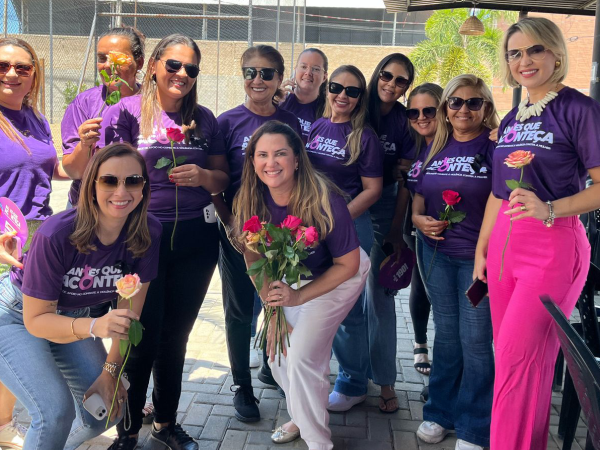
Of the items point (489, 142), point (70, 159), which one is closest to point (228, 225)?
point (70, 159)

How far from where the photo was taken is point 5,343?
2.72 m

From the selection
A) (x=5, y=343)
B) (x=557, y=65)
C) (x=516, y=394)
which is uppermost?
(x=557, y=65)

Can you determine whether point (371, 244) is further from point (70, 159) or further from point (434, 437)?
point (70, 159)

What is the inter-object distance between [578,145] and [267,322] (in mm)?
1822

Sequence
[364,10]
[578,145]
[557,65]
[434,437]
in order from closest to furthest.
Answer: [578,145] < [557,65] < [434,437] < [364,10]

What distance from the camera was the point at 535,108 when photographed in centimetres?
283

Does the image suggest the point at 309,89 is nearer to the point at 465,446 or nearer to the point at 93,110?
the point at 93,110

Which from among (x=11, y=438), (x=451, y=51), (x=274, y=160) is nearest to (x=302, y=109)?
(x=274, y=160)

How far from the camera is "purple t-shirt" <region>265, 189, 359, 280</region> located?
10.3 ft

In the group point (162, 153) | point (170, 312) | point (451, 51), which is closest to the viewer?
point (162, 153)

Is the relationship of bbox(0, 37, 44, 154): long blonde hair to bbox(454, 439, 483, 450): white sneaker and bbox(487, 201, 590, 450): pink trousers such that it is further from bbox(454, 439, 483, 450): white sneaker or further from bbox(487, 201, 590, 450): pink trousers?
bbox(454, 439, 483, 450): white sneaker

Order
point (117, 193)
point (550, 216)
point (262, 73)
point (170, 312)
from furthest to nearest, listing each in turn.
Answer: point (262, 73), point (170, 312), point (117, 193), point (550, 216)

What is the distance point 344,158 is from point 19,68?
201 cm

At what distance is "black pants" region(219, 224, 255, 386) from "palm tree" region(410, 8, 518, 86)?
56.5 ft
